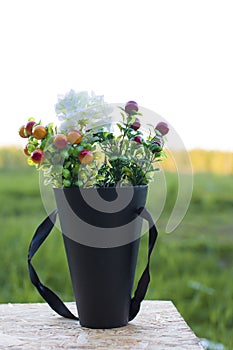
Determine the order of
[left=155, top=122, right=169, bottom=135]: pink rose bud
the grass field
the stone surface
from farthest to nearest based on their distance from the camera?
1. the grass field
2. [left=155, top=122, right=169, bottom=135]: pink rose bud
3. the stone surface

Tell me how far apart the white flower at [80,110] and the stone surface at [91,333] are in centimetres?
41

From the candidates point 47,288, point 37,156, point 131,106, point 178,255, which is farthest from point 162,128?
point 178,255

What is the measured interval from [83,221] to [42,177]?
0.15 metres

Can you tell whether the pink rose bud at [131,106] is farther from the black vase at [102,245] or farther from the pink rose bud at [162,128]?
the black vase at [102,245]

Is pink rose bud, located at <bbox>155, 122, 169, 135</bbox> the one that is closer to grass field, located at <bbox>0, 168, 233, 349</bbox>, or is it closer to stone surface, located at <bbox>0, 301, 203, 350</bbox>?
stone surface, located at <bbox>0, 301, 203, 350</bbox>

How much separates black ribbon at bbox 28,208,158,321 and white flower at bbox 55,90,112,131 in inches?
7.9

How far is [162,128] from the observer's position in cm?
119

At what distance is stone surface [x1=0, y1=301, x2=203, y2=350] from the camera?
1.09 m

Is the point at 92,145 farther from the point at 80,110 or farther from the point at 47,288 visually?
the point at 47,288

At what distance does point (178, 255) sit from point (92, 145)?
1.76 m

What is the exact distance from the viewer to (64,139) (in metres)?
1.11

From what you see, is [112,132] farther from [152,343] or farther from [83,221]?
[152,343]

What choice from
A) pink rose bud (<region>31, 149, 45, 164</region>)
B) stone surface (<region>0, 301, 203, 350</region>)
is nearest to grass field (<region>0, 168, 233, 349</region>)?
stone surface (<region>0, 301, 203, 350</region>)

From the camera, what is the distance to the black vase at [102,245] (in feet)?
3.75
